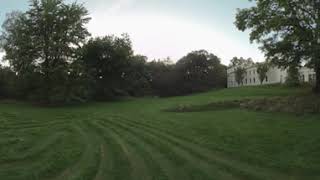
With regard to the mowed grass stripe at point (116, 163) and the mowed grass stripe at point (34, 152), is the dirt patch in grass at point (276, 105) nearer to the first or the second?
the mowed grass stripe at point (116, 163)

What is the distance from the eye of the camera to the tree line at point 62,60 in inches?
1646

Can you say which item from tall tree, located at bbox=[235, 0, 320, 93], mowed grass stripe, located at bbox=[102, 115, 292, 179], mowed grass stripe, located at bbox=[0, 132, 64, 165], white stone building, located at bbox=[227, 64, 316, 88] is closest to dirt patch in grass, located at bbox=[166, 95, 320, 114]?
tall tree, located at bbox=[235, 0, 320, 93]

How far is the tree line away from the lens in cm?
4181

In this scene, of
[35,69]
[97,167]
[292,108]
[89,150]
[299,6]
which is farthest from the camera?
[35,69]

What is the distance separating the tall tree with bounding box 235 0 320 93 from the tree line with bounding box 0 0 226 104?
21798 mm

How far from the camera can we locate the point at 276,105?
25344mm

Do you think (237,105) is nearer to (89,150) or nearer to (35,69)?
(89,150)

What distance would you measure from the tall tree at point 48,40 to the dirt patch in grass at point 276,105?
18.8 m

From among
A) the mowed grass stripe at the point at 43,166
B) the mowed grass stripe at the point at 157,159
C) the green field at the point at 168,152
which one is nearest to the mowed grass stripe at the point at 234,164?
the green field at the point at 168,152

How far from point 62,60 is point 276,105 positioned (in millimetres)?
28880

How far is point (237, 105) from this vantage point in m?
30.5

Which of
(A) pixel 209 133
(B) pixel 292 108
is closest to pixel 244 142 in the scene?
(A) pixel 209 133

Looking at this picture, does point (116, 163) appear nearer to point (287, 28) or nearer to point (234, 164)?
point (234, 164)

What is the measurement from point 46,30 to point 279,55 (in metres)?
28.8
